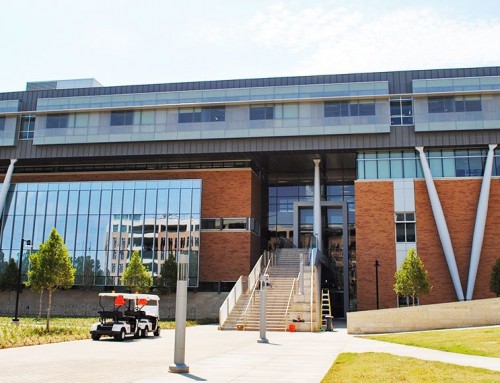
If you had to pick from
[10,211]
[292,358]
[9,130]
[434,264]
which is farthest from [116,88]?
[292,358]

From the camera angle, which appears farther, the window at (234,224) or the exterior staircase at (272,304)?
the window at (234,224)

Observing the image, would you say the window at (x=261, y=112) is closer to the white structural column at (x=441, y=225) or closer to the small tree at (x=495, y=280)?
the white structural column at (x=441, y=225)

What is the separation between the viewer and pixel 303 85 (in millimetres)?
42500

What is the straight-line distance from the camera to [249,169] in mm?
43906

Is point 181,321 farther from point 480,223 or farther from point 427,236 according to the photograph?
point 480,223

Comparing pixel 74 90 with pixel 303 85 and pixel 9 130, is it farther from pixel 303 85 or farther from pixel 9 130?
pixel 303 85

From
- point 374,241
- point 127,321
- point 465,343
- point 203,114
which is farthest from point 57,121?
point 465,343

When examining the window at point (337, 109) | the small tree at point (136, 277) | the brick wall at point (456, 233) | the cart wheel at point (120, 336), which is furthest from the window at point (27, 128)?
the brick wall at point (456, 233)

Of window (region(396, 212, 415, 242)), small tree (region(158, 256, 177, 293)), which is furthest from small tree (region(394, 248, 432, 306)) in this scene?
small tree (region(158, 256, 177, 293))

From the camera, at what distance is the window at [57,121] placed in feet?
149

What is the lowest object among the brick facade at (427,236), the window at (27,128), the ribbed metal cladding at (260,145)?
the brick facade at (427,236)

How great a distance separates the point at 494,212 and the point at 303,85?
16.5 m

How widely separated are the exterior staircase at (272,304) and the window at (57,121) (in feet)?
66.8

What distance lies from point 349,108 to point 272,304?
1649 centimetres
